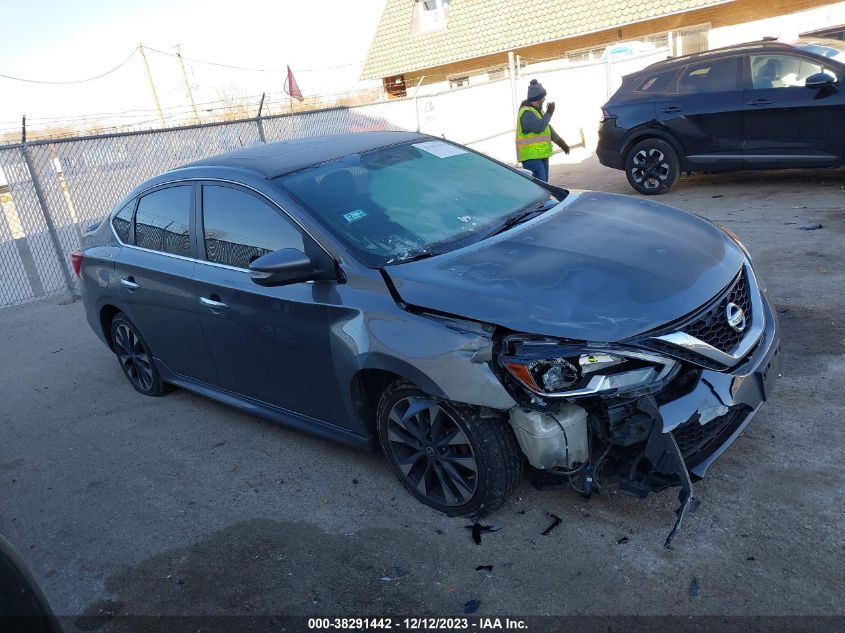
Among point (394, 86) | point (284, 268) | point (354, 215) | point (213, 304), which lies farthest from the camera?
point (394, 86)

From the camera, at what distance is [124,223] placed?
5188 mm

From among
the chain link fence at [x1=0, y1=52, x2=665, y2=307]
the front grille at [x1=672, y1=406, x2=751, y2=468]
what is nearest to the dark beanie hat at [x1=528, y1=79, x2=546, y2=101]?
the chain link fence at [x1=0, y1=52, x2=665, y2=307]

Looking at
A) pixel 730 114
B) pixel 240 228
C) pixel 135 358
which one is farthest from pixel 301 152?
pixel 730 114

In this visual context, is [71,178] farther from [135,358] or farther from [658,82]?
[658,82]

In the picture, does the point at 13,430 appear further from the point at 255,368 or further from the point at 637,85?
the point at 637,85

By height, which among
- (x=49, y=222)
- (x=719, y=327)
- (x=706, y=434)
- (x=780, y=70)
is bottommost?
(x=706, y=434)

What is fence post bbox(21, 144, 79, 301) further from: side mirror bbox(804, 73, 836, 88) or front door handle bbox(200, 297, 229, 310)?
side mirror bbox(804, 73, 836, 88)

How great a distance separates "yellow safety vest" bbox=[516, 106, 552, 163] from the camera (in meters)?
9.42

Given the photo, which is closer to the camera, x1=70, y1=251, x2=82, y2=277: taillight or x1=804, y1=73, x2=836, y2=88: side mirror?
x1=70, y1=251, x2=82, y2=277: taillight

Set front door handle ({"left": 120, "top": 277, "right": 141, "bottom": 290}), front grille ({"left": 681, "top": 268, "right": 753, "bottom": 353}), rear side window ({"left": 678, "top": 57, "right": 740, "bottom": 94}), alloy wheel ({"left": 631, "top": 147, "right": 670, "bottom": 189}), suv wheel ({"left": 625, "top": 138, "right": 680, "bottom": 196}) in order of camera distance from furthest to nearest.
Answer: alloy wheel ({"left": 631, "top": 147, "right": 670, "bottom": 189}), suv wheel ({"left": 625, "top": 138, "right": 680, "bottom": 196}), rear side window ({"left": 678, "top": 57, "right": 740, "bottom": 94}), front door handle ({"left": 120, "top": 277, "right": 141, "bottom": 290}), front grille ({"left": 681, "top": 268, "right": 753, "bottom": 353})

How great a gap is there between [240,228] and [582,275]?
1976 millimetres

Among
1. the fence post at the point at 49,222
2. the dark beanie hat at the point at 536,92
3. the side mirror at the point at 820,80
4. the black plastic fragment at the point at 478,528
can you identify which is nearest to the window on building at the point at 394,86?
the dark beanie hat at the point at 536,92

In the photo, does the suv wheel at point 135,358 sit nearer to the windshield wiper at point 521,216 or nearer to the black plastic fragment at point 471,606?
the windshield wiper at point 521,216

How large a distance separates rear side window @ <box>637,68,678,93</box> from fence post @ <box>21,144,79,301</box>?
7775 mm
